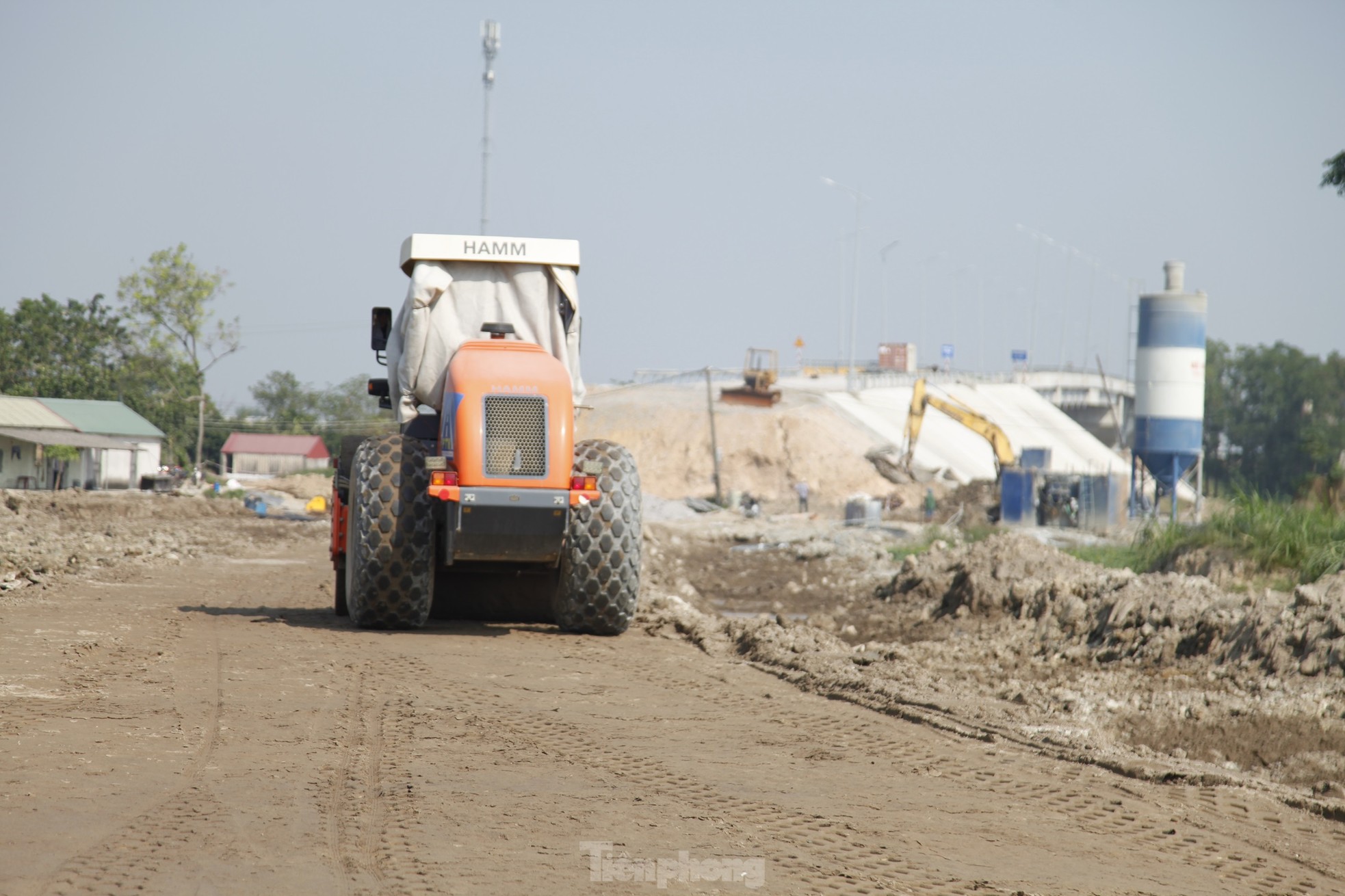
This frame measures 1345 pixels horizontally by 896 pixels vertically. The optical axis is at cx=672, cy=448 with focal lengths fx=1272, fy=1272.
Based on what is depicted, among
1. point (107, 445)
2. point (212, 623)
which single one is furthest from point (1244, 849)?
point (107, 445)

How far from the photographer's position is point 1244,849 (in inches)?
208

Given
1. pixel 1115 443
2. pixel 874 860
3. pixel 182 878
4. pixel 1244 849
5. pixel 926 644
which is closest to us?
pixel 182 878

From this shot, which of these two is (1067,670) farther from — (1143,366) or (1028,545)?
(1143,366)

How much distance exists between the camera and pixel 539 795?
5.68m

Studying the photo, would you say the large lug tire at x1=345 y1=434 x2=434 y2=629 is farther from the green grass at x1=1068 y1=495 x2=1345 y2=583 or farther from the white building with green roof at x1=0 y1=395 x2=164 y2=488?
the white building with green roof at x1=0 y1=395 x2=164 y2=488

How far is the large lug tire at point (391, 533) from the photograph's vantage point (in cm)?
1008

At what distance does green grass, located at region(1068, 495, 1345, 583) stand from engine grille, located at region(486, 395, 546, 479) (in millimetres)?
7427

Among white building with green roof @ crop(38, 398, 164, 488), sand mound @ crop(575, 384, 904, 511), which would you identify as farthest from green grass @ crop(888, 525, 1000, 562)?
sand mound @ crop(575, 384, 904, 511)

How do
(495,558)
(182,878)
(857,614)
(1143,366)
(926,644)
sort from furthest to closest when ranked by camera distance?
1. (1143,366)
2. (857,614)
3. (926,644)
4. (495,558)
5. (182,878)

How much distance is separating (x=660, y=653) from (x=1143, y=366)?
29.3m

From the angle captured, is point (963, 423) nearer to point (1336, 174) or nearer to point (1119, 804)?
point (1336, 174)

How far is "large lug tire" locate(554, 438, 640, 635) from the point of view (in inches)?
410

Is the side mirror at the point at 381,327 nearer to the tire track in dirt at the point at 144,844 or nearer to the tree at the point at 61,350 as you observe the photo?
the tire track in dirt at the point at 144,844

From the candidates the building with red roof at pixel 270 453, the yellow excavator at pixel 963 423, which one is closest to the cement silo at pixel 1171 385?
the yellow excavator at pixel 963 423
